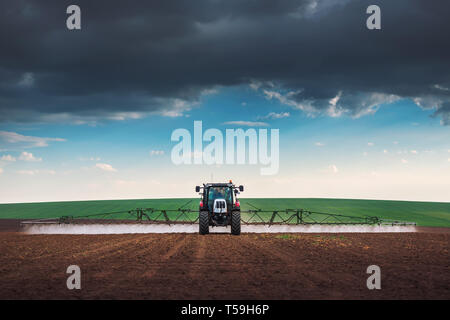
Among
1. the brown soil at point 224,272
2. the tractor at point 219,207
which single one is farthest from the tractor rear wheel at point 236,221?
the brown soil at point 224,272

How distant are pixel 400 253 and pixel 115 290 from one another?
43.9ft

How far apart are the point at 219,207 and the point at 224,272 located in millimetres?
13903

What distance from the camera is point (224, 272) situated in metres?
13.5

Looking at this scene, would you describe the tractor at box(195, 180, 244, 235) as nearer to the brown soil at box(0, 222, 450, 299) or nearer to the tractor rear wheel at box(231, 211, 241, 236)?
the tractor rear wheel at box(231, 211, 241, 236)

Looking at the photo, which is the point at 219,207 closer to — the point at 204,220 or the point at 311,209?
the point at 204,220

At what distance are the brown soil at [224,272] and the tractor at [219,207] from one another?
20.0 ft

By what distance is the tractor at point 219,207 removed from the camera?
2742cm

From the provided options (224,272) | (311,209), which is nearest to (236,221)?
(224,272)

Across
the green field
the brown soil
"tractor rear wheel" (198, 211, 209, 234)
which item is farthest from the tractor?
the green field

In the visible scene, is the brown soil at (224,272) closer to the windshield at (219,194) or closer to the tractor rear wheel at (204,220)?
the tractor rear wheel at (204,220)
